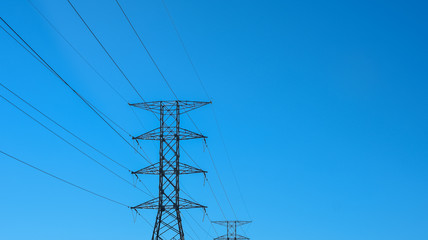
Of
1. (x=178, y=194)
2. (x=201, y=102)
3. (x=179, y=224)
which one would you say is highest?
(x=201, y=102)

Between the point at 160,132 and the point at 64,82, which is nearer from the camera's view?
the point at 64,82

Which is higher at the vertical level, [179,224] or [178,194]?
[178,194]

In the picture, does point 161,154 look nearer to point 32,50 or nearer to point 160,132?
point 160,132

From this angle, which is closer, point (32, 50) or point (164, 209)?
point (32, 50)

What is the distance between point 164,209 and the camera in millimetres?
30734

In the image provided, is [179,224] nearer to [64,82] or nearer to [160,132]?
[160,132]

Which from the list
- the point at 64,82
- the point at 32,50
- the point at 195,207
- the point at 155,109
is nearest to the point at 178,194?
the point at 195,207

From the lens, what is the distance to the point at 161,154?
3225 cm

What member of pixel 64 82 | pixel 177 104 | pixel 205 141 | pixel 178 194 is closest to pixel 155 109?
pixel 177 104

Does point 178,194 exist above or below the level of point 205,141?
below

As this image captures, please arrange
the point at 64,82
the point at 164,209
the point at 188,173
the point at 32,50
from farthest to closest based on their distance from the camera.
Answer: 1. the point at 188,173
2. the point at 164,209
3. the point at 64,82
4. the point at 32,50

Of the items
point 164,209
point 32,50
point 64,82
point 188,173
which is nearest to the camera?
point 32,50

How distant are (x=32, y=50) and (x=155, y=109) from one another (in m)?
16.1

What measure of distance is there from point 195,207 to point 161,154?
4.54 meters
